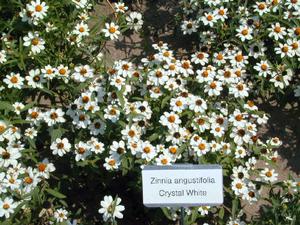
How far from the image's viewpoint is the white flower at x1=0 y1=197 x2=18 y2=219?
9.04 feet

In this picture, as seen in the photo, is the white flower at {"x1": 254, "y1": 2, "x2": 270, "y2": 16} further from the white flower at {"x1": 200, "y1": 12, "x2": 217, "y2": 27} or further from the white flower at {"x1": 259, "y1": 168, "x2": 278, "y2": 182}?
the white flower at {"x1": 259, "y1": 168, "x2": 278, "y2": 182}

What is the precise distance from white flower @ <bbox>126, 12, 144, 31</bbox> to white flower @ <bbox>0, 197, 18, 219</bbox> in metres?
1.68

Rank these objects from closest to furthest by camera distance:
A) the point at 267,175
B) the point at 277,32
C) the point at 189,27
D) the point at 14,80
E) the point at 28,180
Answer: the point at 28,180, the point at 267,175, the point at 14,80, the point at 277,32, the point at 189,27

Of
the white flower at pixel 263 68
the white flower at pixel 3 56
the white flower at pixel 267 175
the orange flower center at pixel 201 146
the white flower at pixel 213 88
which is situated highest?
the white flower at pixel 3 56

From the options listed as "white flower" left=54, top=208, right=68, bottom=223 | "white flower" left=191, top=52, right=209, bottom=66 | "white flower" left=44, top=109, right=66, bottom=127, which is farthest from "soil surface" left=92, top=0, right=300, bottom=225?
"white flower" left=44, top=109, right=66, bottom=127

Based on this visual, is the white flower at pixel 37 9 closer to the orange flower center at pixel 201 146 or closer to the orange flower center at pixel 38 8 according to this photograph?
the orange flower center at pixel 38 8

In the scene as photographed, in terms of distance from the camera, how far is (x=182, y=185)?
253 centimetres

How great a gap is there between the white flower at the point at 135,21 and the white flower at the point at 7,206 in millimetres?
1678

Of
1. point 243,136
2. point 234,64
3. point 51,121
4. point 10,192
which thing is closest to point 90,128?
point 51,121

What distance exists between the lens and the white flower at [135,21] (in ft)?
13.0

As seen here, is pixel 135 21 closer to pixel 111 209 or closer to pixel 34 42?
pixel 34 42

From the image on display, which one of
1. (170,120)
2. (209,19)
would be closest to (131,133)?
(170,120)

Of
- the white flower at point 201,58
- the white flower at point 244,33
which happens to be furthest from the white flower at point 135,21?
the white flower at point 244,33

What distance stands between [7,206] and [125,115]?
80cm
